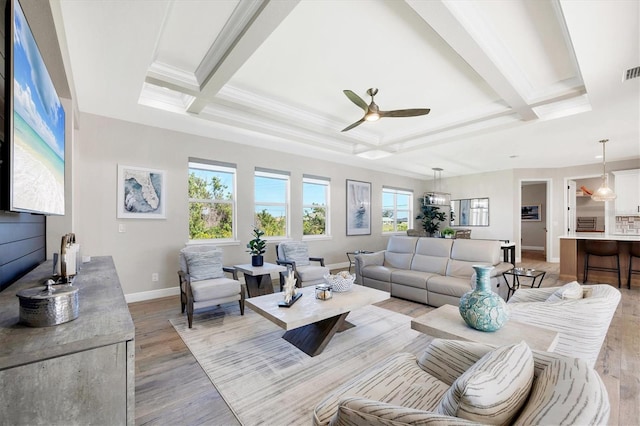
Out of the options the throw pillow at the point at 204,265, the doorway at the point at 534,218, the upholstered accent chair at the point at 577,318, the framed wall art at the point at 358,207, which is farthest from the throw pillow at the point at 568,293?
the doorway at the point at 534,218

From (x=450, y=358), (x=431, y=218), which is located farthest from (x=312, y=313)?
(x=431, y=218)

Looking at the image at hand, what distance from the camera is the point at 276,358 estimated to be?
2.49 meters

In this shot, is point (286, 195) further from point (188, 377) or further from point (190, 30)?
point (188, 377)

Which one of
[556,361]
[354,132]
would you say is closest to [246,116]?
[354,132]

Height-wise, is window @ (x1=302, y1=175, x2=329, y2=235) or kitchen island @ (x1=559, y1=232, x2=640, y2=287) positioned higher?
window @ (x1=302, y1=175, x2=329, y2=235)

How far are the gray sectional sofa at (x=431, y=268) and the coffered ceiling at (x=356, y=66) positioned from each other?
1886 mm

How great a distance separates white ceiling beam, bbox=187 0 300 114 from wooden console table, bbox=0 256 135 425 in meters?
2.15

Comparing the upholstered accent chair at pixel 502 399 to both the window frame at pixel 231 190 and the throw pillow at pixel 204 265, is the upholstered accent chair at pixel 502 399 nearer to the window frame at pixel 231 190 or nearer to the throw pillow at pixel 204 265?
the throw pillow at pixel 204 265

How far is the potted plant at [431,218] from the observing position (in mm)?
8781

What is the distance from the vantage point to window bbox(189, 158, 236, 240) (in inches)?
185

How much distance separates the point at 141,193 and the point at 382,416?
4.43 m

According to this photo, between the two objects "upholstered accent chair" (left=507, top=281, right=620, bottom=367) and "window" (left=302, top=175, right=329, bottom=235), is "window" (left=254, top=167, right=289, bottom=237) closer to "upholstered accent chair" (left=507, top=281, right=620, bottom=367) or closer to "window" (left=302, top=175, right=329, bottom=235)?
"window" (left=302, top=175, right=329, bottom=235)

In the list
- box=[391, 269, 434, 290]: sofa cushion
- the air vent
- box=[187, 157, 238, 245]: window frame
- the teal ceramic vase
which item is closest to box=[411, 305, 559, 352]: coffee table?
the teal ceramic vase

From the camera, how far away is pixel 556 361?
107 centimetres
